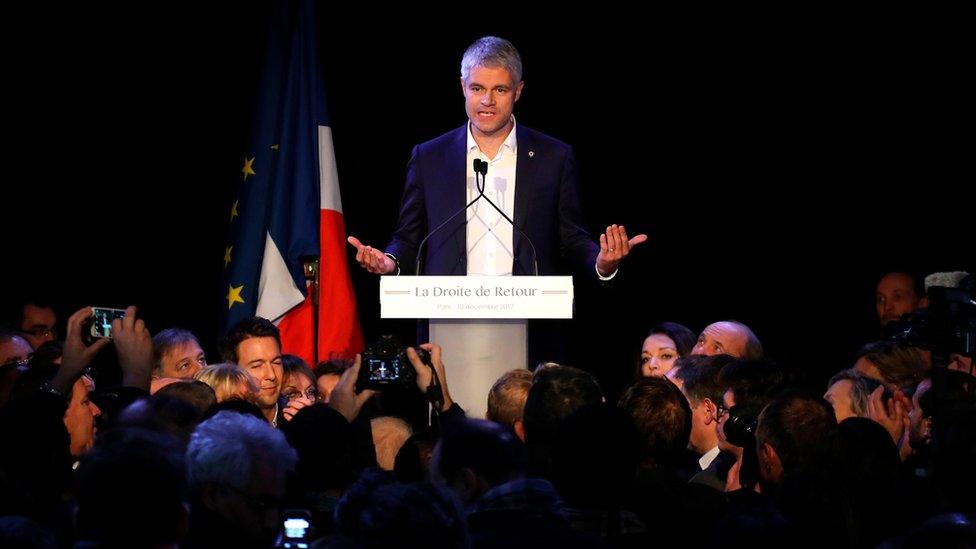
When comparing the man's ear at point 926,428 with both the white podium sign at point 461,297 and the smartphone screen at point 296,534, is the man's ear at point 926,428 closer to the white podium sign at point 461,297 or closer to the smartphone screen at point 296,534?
the white podium sign at point 461,297

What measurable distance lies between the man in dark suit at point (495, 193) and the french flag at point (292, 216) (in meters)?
2.01

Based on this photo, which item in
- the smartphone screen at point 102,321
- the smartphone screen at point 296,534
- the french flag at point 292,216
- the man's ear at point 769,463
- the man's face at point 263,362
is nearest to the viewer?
the smartphone screen at point 296,534

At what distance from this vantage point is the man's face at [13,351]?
19.7ft

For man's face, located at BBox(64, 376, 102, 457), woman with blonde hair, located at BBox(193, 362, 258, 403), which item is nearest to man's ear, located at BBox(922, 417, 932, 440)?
woman with blonde hair, located at BBox(193, 362, 258, 403)

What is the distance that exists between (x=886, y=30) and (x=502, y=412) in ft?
13.0

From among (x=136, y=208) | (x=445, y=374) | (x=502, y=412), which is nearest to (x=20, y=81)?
(x=136, y=208)

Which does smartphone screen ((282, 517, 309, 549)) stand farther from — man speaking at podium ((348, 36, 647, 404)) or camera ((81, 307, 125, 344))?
man speaking at podium ((348, 36, 647, 404))

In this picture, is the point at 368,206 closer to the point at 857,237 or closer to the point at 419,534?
the point at 857,237

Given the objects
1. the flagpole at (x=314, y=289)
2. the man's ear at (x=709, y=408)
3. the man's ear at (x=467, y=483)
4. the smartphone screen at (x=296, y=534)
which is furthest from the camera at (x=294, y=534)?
the flagpole at (x=314, y=289)

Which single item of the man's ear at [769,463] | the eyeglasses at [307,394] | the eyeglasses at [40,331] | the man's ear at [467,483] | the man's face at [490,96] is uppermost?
the man's face at [490,96]

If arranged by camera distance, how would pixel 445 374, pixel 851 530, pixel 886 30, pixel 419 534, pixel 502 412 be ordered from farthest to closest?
pixel 886 30
pixel 445 374
pixel 502 412
pixel 851 530
pixel 419 534

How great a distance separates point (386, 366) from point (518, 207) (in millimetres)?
1004

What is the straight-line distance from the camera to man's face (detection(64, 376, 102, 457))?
14.2 feet

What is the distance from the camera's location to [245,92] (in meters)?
7.99
